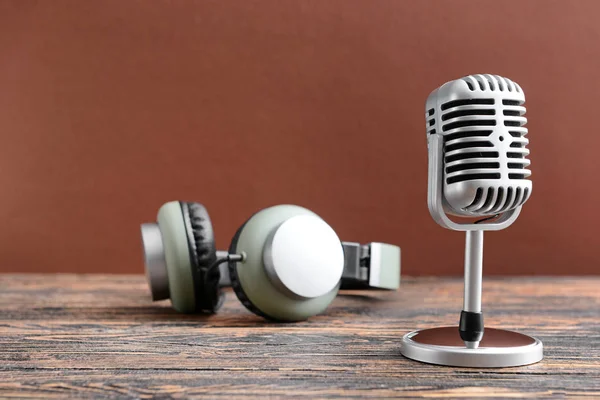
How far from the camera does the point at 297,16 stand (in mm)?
2680

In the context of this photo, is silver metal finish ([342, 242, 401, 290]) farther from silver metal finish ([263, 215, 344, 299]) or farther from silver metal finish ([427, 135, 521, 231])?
silver metal finish ([427, 135, 521, 231])

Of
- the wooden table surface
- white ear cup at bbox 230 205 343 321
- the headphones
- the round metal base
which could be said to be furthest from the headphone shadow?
the round metal base

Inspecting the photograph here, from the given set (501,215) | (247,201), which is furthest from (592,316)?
(247,201)

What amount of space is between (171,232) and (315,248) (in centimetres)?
34

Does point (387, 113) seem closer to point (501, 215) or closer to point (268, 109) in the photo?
point (268, 109)

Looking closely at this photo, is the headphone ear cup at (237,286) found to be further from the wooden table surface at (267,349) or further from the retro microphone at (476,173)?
the retro microphone at (476,173)

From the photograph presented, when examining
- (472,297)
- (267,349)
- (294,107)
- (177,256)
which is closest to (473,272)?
(472,297)

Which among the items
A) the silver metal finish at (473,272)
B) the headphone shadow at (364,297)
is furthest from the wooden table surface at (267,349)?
the silver metal finish at (473,272)

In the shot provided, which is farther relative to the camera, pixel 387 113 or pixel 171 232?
pixel 387 113

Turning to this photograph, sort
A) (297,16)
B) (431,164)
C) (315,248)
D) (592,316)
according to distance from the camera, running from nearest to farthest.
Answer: (431,164), (315,248), (592,316), (297,16)

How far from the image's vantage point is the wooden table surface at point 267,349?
1.00 meters

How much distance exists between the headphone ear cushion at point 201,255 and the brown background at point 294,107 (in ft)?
3.57

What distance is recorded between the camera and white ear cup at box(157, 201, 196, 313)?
1529mm

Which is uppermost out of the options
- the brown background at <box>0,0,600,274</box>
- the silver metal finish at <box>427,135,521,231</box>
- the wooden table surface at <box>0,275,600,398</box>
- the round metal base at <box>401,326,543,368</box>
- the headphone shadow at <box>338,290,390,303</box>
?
the brown background at <box>0,0,600,274</box>
